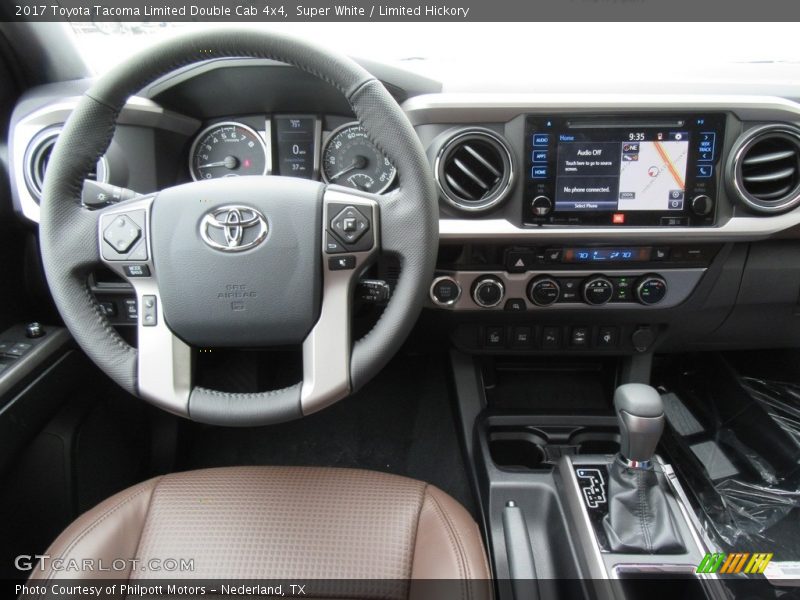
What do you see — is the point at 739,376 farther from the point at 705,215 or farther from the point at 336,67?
the point at 336,67

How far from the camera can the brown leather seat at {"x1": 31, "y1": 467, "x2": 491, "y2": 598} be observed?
0.90 metres

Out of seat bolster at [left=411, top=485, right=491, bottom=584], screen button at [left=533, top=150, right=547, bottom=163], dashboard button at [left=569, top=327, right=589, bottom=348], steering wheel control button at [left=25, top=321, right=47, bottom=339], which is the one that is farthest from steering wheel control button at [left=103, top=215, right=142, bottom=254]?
dashboard button at [left=569, top=327, right=589, bottom=348]

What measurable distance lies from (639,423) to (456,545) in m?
0.40

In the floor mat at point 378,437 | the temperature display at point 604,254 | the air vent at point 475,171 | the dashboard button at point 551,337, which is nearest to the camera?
the air vent at point 475,171

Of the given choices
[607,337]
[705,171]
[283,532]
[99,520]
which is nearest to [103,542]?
[99,520]

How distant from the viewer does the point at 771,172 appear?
3.92ft

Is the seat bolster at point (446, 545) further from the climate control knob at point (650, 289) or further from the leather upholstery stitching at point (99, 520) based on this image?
the climate control knob at point (650, 289)

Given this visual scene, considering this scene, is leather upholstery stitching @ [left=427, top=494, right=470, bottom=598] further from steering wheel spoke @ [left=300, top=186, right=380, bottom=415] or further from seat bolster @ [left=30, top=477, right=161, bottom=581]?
seat bolster @ [left=30, top=477, right=161, bottom=581]

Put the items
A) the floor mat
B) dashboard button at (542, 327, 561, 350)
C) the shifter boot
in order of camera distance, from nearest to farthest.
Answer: the shifter boot < dashboard button at (542, 327, 561, 350) < the floor mat

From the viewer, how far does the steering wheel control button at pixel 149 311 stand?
36.1 inches

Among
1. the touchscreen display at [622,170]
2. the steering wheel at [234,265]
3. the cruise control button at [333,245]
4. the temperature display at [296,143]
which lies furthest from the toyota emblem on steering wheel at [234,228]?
the touchscreen display at [622,170]

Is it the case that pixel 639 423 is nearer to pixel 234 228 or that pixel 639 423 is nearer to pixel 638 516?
pixel 638 516

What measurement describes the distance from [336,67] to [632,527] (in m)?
0.95

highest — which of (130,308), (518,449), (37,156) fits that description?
(37,156)
